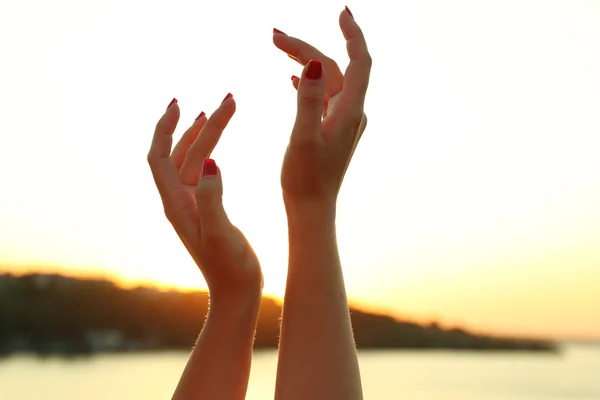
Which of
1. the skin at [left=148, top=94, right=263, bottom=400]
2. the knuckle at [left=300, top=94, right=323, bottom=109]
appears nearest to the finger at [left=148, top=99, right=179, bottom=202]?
the skin at [left=148, top=94, right=263, bottom=400]

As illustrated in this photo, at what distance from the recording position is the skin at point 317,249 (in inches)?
34.6

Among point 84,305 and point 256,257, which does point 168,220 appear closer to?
point 256,257

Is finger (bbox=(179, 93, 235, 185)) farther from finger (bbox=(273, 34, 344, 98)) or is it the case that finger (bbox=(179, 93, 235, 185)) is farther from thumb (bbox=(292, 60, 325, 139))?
thumb (bbox=(292, 60, 325, 139))

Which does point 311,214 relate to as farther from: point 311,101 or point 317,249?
point 311,101

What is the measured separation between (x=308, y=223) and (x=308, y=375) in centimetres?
24

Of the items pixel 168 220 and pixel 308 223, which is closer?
pixel 308 223

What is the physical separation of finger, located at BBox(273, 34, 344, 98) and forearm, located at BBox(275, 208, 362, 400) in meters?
0.28

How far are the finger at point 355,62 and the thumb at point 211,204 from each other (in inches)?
11.1

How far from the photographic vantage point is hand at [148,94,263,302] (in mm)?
1023

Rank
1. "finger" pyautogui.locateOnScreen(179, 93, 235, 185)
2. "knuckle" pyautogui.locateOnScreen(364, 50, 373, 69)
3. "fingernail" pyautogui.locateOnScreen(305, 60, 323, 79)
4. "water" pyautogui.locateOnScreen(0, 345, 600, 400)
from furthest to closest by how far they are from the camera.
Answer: "water" pyautogui.locateOnScreen(0, 345, 600, 400), "finger" pyautogui.locateOnScreen(179, 93, 235, 185), "knuckle" pyautogui.locateOnScreen(364, 50, 373, 69), "fingernail" pyautogui.locateOnScreen(305, 60, 323, 79)

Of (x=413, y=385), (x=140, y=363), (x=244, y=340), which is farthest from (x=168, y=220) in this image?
(x=140, y=363)

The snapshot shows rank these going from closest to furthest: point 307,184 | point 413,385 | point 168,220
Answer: point 307,184, point 168,220, point 413,385

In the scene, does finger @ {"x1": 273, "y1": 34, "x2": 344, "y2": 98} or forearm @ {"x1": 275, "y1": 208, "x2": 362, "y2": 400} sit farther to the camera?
finger @ {"x1": 273, "y1": 34, "x2": 344, "y2": 98}

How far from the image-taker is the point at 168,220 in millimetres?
1160
